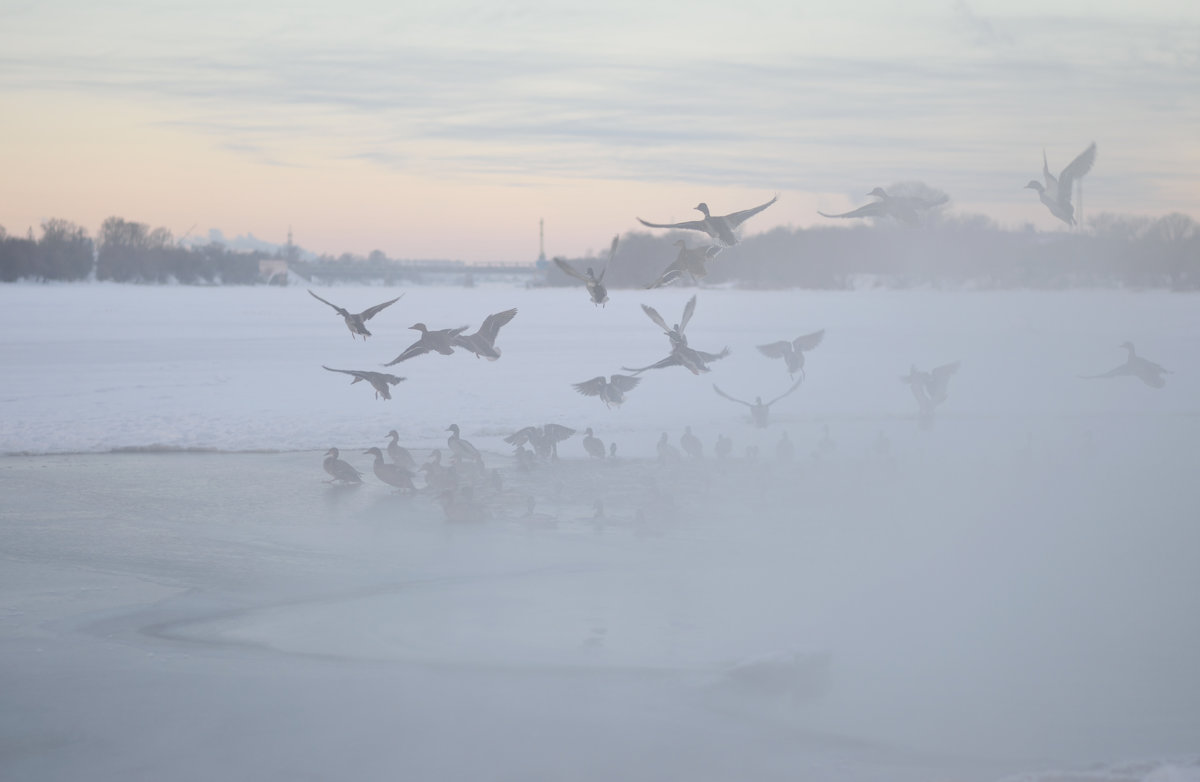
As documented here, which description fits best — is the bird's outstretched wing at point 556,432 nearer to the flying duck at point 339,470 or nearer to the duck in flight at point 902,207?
the flying duck at point 339,470

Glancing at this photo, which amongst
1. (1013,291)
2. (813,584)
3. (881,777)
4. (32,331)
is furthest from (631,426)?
(1013,291)

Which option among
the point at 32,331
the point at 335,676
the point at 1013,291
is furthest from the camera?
the point at 1013,291

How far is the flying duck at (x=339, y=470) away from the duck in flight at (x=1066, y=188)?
21.9 ft

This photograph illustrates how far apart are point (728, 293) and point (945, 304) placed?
1780 cm

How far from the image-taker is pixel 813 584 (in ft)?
24.4

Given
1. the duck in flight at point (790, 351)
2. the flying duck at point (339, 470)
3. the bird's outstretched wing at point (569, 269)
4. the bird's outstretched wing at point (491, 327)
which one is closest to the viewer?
the bird's outstretched wing at point (569, 269)

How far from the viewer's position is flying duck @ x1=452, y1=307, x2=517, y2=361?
7594mm

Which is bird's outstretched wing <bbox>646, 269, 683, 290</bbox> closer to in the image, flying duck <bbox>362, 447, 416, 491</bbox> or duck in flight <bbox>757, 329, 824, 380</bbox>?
duck in flight <bbox>757, 329, 824, 380</bbox>

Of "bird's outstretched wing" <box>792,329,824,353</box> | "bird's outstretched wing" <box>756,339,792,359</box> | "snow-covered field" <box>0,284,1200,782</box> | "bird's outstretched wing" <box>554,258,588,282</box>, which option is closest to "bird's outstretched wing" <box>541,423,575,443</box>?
"snow-covered field" <box>0,284,1200,782</box>

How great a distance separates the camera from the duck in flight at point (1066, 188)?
274 inches

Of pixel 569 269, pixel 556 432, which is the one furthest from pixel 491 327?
pixel 556 432

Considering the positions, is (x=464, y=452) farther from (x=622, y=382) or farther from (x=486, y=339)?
(x=486, y=339)

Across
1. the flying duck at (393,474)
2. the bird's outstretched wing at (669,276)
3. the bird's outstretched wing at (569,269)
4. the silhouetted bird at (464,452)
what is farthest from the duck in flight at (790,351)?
the bird's outstretched wing at (569,269)

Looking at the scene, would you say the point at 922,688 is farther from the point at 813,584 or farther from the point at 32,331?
the point at 32,331
